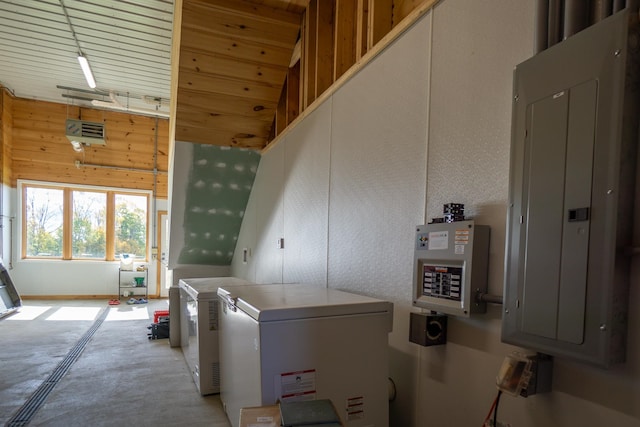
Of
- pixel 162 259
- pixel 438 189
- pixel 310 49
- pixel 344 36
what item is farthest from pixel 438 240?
pixel 162 259

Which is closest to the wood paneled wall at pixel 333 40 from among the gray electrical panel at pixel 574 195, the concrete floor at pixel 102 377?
the gray electrical panel at pixel 574 195

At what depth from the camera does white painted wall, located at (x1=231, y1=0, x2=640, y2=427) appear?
1.02 metres

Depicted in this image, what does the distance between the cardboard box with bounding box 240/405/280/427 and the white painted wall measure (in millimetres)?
666

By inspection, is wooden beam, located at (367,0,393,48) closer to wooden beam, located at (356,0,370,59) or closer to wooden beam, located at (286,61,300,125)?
wooden beam, located at (356,0,370,59)

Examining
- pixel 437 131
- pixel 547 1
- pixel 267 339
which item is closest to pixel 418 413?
pixel 267 339

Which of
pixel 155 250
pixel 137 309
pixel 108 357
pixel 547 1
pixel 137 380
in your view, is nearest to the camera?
pixel 547 1

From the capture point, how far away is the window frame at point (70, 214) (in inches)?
265

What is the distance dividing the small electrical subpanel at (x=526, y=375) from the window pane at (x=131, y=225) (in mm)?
7888

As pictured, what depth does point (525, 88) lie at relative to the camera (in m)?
1.01

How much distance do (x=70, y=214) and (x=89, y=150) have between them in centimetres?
140

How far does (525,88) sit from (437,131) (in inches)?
18.1

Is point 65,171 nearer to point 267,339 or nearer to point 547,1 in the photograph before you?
point 267,339

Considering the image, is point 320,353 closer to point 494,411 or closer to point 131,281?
point 494,411

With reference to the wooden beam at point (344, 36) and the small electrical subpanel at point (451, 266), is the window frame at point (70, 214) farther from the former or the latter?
the small electrical subpanel at point (451, 266)
